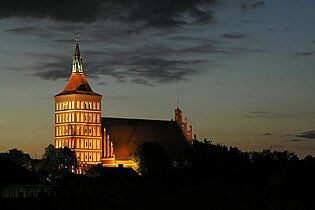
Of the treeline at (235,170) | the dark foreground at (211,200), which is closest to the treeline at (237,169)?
the treeline at (235,170)

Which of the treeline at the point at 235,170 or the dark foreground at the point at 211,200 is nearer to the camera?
the dark foreground at the point at 211,200

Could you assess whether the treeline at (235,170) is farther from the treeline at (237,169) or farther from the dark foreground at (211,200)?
the dark foreground at (211,200)

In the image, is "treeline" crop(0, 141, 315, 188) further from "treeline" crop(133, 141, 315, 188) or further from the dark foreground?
the dark foreground

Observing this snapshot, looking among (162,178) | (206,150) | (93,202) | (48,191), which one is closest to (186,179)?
(162,178)

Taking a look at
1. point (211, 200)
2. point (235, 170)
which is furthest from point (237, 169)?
point (211, 200)

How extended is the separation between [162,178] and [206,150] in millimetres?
45491

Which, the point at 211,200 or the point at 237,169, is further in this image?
the point at 237,169

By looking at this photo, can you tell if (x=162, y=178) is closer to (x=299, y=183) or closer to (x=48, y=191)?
(x=48, y=191)

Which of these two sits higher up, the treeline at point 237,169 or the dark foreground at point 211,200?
the treeline at point 237,169

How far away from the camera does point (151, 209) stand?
90062 mm

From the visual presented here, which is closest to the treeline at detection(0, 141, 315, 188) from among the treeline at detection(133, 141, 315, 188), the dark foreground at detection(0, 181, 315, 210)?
the treeline at detection(133, 141, 315, 188)

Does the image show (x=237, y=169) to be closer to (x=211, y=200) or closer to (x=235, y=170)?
(x=235, y=170)

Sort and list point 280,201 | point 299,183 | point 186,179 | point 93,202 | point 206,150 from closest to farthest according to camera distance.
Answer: point 280,201
point 93,202
point 299,183
point 186,179
point 206,150

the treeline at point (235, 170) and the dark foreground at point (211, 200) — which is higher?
the treeline at point (235, 170)
